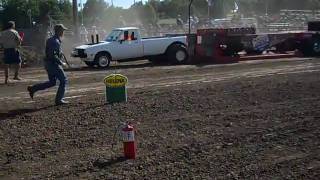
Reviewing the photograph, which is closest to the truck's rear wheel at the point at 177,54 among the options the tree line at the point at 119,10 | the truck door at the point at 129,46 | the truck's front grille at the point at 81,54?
the truck door at the point at 129,46

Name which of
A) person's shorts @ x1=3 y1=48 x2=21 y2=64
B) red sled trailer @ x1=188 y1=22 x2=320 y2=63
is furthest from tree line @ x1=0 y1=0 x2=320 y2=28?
person's shorts @ x1=3 y1=48 x2=21 y2=64

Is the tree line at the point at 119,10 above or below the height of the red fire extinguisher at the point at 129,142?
above

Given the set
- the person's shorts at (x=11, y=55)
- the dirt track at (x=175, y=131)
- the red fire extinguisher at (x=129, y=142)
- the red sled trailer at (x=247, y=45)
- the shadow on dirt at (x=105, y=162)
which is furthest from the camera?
the red sled trailer at (x=247, y=45)

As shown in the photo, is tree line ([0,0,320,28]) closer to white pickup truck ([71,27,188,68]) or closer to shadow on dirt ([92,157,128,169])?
white pickup truck ([71,27,188,68])

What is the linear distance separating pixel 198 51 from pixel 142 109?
12.9 metres

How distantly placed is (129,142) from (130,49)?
51.9ft

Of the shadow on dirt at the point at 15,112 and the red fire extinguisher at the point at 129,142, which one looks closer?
the red fire extinguisher at the point at 129,142

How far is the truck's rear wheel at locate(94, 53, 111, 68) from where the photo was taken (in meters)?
22.7

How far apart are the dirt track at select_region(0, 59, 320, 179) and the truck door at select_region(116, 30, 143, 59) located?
6.95 m

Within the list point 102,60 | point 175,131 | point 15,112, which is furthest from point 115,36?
point 175,131

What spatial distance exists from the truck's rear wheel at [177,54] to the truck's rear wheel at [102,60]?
2.72m

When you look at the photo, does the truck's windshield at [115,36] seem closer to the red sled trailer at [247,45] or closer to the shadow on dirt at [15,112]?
the red sled trailer at [247,45]

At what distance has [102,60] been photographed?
22.8 m

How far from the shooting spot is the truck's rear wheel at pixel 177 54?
23781 millimetres
